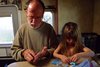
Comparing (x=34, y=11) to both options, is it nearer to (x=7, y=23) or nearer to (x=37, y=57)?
(x=37, y=57)

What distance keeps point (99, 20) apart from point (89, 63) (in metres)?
1.52

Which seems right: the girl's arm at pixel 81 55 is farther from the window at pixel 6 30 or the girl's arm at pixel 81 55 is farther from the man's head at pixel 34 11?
the window at pixel 6 30

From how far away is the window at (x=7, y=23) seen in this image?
2.31m

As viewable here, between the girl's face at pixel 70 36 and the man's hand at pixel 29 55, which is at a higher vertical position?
the girl's face at pixel 70 36

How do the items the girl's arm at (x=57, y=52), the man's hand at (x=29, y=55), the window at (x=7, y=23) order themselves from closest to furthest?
the man's hand at (x=29, y=55)
the girl's arm at (x=57, y=52)
the window at (x=7, y=23)

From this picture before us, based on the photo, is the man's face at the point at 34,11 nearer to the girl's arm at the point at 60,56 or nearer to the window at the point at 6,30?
the girl's arm at the point at 60,56

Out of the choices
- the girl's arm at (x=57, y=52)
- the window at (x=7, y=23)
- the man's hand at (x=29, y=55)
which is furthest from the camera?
the window at (x=7, y=23)

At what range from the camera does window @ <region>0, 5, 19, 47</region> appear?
2314mm

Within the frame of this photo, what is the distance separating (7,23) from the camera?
2387 mm

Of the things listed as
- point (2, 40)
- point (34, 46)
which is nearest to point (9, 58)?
point (2, 40)

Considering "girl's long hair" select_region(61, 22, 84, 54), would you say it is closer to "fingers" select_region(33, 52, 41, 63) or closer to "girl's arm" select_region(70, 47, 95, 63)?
"girl's arm" select_region(70, 47, 95, 63)

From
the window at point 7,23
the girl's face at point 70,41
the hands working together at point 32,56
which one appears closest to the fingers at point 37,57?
the hands working together at point 32,56

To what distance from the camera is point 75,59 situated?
81cm

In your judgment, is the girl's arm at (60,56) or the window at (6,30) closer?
the girl's arm at (60,56)
